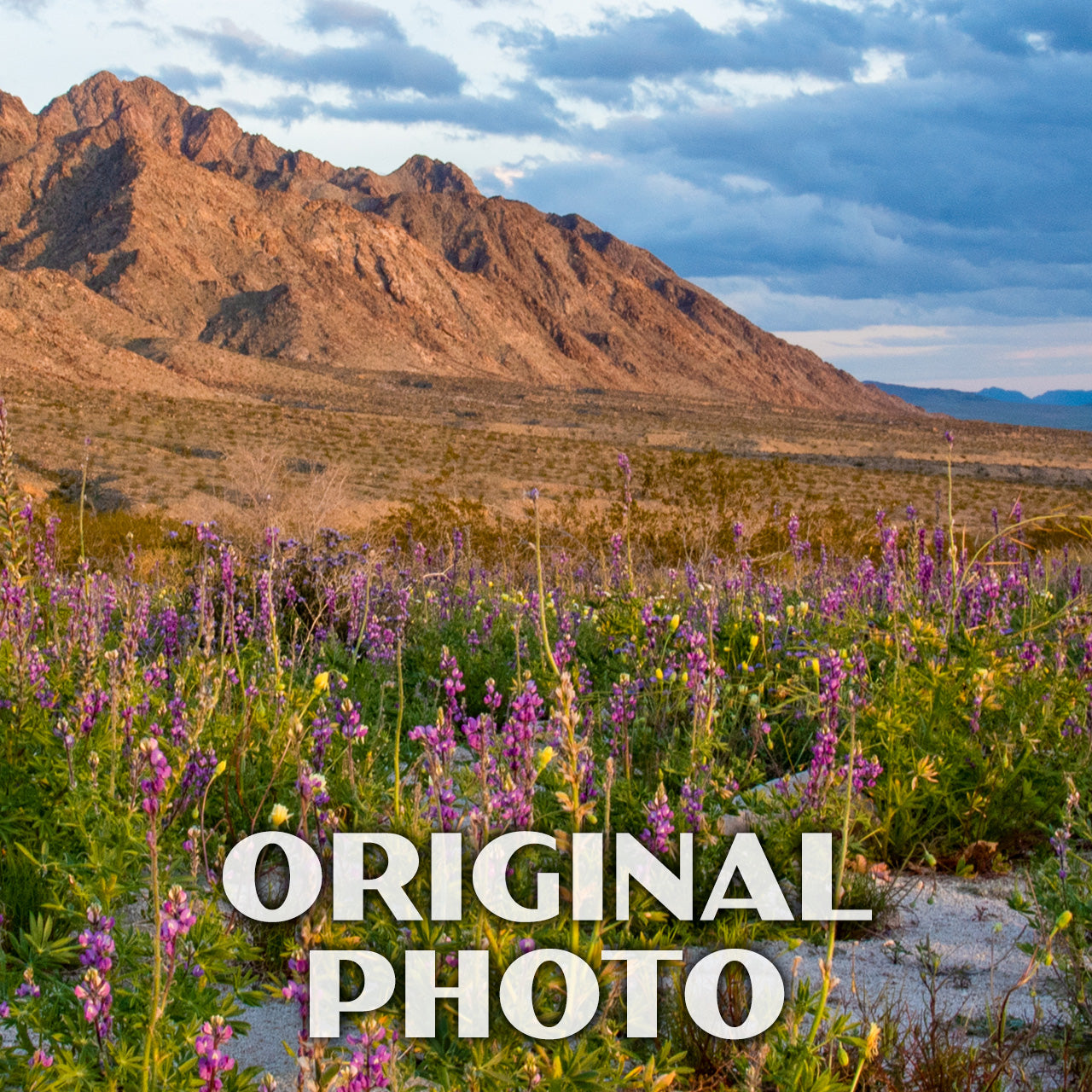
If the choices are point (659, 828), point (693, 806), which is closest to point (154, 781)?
point (659, 828)

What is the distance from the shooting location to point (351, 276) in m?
131

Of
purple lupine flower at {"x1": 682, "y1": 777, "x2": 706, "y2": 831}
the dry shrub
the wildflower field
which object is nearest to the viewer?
the wildflower field

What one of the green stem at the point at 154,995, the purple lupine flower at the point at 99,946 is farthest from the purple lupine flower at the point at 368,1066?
the purple lupine flower at the point at 99,946

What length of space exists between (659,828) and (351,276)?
137 m

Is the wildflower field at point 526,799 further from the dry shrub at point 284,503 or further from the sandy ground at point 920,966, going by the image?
the dry shrub at point 284,503

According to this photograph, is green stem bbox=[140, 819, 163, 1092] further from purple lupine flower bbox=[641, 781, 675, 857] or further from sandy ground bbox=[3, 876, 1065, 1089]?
purple lupine flower bbox=[641, 781, 675, 857]

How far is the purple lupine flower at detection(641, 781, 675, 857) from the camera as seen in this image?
93.5 inches

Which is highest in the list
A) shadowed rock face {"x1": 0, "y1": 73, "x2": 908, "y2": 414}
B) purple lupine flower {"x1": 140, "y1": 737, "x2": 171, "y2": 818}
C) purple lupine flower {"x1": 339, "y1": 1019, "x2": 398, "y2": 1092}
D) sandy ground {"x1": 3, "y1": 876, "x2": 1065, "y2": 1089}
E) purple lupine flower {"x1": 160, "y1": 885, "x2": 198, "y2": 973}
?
shadowed rock face {"x1": 0, "y1": 73, "x2": 908, "y2": 414}

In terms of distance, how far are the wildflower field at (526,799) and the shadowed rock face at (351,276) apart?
351ft

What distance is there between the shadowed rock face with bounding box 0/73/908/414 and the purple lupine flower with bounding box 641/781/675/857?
358ft

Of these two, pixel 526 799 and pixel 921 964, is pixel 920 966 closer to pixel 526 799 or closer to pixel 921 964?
pixel 921 964

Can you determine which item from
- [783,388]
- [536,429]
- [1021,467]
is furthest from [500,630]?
[783,388]

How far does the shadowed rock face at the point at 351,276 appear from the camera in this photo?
11425cm

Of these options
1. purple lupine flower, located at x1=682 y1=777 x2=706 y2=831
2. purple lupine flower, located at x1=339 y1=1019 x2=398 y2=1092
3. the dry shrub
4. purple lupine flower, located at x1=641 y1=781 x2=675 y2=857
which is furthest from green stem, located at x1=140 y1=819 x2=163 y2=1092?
the dry shrub
